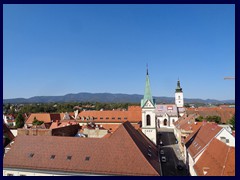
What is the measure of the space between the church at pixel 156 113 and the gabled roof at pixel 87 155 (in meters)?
11.9

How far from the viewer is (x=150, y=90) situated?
29969 mm

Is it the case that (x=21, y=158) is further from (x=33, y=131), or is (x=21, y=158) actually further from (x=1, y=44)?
(x=1, y=44)

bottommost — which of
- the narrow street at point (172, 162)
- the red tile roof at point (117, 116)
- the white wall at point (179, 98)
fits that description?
the narrow street at point (172, 162)

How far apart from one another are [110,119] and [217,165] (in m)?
34.8

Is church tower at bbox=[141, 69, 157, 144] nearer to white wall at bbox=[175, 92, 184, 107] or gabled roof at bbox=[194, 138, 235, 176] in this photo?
gabled roof at bbox=[194, 138, 235, 176]

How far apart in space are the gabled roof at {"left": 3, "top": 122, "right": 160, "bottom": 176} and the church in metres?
11.9

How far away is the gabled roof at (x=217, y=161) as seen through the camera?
13.4m

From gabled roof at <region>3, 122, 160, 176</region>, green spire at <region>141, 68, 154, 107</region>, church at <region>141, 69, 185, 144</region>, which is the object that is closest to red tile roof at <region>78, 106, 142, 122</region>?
church at <region>141, 69, 185, 144</region>

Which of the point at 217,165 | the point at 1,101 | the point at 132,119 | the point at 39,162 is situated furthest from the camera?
the point at 132,119

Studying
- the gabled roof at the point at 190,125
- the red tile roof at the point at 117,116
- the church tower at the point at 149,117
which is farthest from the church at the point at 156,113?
the red tile roof at the point at 117,116

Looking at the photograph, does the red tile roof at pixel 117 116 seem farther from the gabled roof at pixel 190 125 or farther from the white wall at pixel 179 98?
the white wall at pixel 179 98

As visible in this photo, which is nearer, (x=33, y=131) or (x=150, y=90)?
(x=33, y=131)

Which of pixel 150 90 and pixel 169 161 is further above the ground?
pixel 150 90

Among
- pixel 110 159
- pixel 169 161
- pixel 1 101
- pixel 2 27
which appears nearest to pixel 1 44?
pixel 2 27
